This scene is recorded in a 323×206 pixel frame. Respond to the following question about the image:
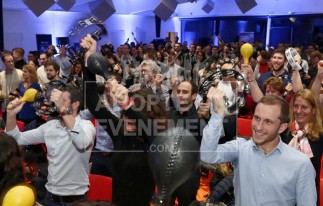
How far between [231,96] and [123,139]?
65cm

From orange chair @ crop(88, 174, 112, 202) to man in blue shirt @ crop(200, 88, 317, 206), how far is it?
100 cm

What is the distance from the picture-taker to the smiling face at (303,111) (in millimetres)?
2523

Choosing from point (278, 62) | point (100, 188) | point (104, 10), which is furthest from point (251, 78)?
point (104, 10)

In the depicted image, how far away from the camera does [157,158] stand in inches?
56.7

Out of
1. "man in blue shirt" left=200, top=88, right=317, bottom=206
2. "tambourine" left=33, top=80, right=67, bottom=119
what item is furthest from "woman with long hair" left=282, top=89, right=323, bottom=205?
"tambourine" left=33, top=80, right=67, bottom=119

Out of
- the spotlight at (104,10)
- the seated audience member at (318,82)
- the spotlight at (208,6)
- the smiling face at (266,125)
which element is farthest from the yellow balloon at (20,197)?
the spotlight at (208,6)

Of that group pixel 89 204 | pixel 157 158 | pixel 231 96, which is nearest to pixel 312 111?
pixel 231 96

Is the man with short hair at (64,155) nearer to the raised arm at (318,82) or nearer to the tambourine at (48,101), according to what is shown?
the tambourine at (48,101)

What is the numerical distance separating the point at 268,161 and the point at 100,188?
1.24m

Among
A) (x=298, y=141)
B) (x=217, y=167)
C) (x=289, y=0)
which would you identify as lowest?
(x=217, y=167)

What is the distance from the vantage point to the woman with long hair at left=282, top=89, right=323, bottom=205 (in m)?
2.35

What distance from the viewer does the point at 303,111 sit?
255cm

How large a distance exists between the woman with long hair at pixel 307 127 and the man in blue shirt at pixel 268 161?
64 cm

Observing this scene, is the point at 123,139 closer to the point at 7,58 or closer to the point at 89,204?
the point at 89,204
